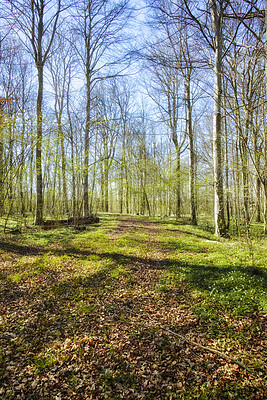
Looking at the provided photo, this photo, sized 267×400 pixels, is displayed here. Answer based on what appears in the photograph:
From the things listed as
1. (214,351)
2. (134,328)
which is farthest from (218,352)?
(134,328)

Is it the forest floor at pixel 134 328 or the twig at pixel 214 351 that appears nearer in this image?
the forest floor at pixel 134 328

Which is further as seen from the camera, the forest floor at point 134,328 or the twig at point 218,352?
the twig at point 218,352

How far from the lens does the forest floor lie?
6.86 ft

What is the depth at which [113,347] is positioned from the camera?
8.46ft

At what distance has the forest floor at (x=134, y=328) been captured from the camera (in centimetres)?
209

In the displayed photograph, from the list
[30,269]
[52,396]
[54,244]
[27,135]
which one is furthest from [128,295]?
[27,135]

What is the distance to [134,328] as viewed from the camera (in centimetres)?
294

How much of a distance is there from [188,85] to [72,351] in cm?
1483

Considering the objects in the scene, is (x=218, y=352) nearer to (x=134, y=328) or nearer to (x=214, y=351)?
(x=214, y=351)

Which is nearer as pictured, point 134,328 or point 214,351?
point 214,351

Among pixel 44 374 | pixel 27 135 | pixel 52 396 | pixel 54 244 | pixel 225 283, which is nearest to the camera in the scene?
pixel 52 396

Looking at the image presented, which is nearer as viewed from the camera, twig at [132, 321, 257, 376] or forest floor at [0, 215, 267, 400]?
forest floor at [0, 215, 267, 400]

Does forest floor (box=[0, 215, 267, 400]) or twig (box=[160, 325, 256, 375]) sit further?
twig (box=[160, 325, 256, 375])

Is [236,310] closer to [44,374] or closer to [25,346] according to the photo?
[44,374]
